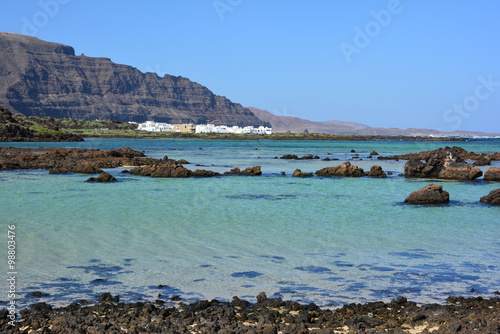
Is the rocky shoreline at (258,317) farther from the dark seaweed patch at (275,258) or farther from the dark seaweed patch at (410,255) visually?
the dark seaweed patch at (410,255)

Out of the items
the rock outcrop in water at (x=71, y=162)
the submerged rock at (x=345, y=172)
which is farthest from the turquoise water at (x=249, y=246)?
the rock outcrop in water at (x=71, y=162)

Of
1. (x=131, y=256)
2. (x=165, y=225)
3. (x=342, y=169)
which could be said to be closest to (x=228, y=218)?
(x=165, y=225)

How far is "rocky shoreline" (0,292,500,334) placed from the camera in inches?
341

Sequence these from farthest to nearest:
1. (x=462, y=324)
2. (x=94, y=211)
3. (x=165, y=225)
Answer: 1. (x=94, y=211)
2. (x=165, y=225)
3. (x=462, y=324)

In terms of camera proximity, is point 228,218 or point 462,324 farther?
point 228,218

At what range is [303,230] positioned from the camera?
18188 mm

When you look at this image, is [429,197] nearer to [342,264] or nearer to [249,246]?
[249,246]

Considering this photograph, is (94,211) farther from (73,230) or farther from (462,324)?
(462,324)

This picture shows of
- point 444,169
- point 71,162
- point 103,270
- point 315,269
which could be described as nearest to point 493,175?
point 444,169

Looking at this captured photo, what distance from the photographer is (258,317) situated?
9.27 meters

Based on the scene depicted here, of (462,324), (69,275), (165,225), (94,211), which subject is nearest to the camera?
(462,324)

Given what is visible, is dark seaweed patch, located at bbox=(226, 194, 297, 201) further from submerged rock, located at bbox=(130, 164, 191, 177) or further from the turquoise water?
submerged rock, located at bbox=(130, 164, 191, 177)

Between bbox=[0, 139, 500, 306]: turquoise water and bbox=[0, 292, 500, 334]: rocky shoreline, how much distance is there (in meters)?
0.65

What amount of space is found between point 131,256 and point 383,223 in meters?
10.1
